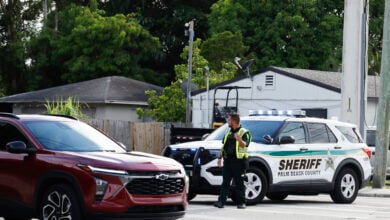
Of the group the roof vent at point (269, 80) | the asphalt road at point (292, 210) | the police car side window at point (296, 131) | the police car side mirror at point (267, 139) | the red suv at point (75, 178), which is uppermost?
the roof vent at point (269, 80)

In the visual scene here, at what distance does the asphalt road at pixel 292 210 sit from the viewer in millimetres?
14336

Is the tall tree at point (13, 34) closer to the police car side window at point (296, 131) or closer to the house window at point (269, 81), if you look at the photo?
the house window at point (269, 81)

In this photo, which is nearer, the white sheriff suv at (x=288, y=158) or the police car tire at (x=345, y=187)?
the white sheriff suv at (x=288, y=158)

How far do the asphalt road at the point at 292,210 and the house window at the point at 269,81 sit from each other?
19391mm

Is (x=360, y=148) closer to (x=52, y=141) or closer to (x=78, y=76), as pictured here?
(x=52, y=141)

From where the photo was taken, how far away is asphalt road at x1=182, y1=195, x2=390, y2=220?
1434cm

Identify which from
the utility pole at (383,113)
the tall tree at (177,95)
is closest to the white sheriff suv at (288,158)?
the utility pole at (383,113)

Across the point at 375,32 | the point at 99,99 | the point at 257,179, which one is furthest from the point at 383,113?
the point at 375,32

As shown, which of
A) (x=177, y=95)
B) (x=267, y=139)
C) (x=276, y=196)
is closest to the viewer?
(x=267, y=139)

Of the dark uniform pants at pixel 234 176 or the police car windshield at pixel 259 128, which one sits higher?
the police car windshield at pixel 259 128

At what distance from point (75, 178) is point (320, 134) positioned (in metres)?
8.37

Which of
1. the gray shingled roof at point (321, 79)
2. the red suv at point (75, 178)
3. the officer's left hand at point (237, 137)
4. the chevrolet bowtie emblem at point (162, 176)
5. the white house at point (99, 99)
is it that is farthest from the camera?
the white house at point (99, 99)

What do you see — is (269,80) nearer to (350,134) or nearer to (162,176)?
(350,134)

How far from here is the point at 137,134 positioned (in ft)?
101
